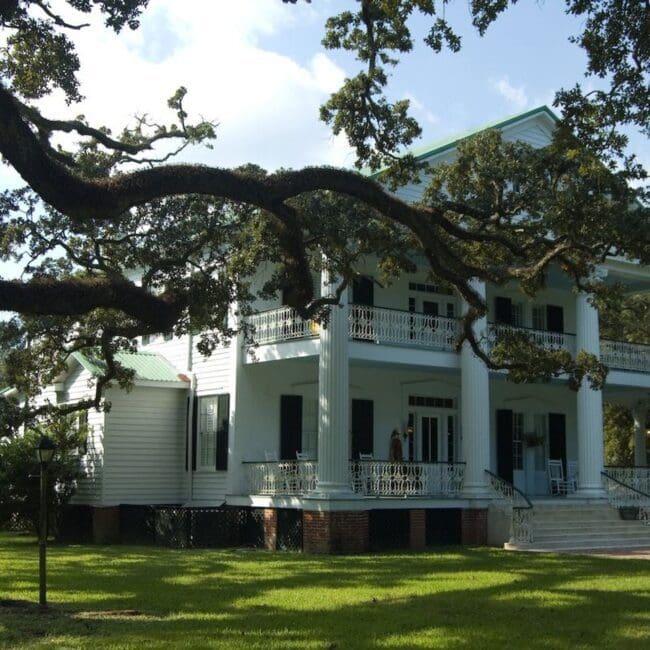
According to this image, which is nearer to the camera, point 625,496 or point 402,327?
point 402,327

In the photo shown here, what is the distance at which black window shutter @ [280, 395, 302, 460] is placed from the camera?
22750 millimetres

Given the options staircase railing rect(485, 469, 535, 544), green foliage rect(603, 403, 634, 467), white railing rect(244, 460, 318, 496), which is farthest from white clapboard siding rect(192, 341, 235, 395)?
green foliage rect(603, 403, 634, 467)

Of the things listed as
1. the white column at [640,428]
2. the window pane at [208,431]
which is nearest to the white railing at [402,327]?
the window pane at [208,431]

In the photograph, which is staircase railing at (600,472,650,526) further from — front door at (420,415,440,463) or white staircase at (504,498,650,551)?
front door at (420,415,440,463)

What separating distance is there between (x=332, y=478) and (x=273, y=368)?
15.4ft

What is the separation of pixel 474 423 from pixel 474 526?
2.44 m

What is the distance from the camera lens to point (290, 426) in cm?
2295

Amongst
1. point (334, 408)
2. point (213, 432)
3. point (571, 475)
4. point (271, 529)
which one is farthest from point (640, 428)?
point (271, 529)

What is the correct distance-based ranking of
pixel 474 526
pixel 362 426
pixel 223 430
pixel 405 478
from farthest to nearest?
pixel 362 426
pixel 223 430
pixel 474 526
pixel 405 478

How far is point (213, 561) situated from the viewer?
55.8ft

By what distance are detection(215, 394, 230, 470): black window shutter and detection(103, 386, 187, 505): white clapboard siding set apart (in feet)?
5.66

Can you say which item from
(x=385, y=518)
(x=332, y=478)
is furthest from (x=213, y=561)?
(x=385, y=518)

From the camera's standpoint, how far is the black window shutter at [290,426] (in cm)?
2275

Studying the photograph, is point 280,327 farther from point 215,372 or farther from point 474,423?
point 474,423
